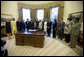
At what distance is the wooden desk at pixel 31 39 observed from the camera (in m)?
3.03

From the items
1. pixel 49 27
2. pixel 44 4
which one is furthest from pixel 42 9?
pixel 49 27

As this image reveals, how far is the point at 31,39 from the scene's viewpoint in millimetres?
3123

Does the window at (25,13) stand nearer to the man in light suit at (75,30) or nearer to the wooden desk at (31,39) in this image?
the wooden desk at (31,39)

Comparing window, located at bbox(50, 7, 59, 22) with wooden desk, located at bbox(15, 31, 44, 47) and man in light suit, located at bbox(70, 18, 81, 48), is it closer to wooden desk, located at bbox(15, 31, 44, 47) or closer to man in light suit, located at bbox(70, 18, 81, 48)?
man in light suit, located at bbox(70, 18, 81, 48)

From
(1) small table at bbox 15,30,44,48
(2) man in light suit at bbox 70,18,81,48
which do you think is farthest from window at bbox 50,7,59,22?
(1) small table at bbox 15,30,44,48

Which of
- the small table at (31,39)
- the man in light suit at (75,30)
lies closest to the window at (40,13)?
the small table at (31,39)

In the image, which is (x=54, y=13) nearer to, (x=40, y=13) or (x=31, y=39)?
(x=40, y=13)

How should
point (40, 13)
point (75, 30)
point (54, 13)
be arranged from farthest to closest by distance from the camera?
point (40, 13) → point (54, 13) → point (75, 30)

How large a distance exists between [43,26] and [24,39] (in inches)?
81.4

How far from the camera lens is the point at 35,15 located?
6.61m

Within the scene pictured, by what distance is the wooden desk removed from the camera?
303cm

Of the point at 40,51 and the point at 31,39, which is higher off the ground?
the point at 31,39

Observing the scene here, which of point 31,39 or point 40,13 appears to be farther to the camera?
point 40,13

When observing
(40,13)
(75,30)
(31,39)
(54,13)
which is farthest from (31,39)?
(40,13)
